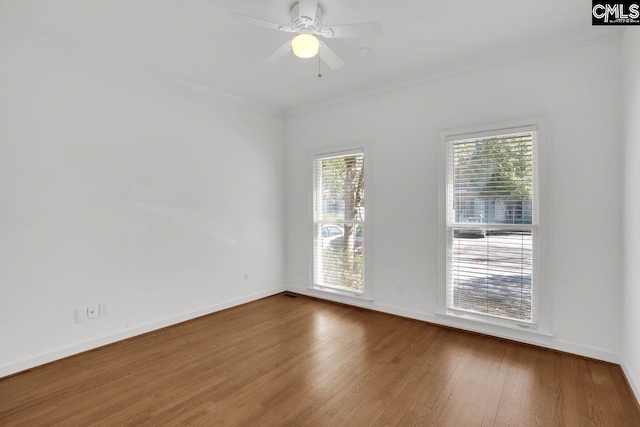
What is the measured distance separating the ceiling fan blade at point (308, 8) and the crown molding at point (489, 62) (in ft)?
5.69

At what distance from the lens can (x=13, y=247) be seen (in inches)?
102

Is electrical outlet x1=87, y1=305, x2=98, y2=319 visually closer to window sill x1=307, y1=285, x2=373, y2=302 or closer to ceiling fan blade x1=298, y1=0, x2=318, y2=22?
window sill x1=307, y1=285, x2=373, y2=302

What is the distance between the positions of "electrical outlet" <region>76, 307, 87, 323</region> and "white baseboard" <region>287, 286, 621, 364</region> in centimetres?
278

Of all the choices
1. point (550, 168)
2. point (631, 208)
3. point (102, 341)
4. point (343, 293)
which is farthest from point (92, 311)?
point (631, 208)

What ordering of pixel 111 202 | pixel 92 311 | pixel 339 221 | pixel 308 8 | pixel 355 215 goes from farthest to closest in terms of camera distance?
pixel 339 221, pixel 355 215, pixel 111 202, pixel 92 311, pixel 308 8

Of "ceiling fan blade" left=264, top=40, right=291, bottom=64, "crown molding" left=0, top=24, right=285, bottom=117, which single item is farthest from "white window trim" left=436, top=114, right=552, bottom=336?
"crown molding" left=0, top=24, right=285, bottom=117

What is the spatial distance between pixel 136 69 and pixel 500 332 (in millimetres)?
4459

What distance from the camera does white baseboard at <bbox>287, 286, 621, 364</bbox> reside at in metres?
2.71

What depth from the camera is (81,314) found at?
115 inches

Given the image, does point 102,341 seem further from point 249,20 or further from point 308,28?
point 308,28

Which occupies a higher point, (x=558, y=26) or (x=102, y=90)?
(x=558, y=26)

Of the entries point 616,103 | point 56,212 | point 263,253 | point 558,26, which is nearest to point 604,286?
point 616,103

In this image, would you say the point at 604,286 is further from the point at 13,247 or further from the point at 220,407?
the point at 13,247

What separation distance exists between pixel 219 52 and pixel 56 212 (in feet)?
6.60
